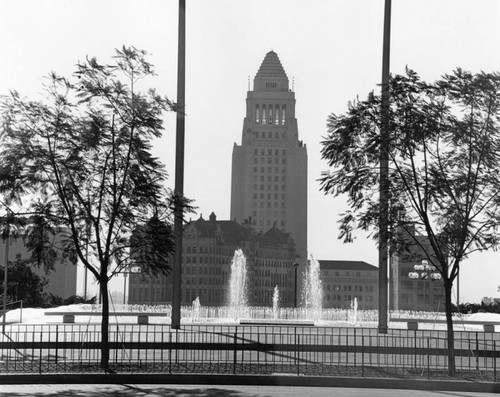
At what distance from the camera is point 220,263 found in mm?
178875

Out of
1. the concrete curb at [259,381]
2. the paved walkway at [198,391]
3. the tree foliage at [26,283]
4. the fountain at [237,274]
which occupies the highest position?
the fountain at [237,274]

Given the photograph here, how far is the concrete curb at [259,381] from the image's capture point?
19.8 meters

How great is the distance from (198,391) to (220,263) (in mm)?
160691

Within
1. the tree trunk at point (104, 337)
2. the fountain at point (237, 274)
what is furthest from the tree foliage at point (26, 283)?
the fountain at point (237, 274)

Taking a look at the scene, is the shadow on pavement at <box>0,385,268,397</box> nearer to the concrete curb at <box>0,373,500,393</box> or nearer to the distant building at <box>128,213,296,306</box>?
the concrete curb at <box>0,373,500,393</box>

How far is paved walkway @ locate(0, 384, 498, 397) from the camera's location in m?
17.8

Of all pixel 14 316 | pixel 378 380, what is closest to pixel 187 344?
pixel 378 380

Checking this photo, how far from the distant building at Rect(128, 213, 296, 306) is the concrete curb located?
488 feet

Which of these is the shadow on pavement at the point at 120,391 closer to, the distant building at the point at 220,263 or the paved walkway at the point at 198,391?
the paved walkway at the point at 198,391

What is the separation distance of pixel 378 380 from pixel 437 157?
6906mm

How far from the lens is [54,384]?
19703mm

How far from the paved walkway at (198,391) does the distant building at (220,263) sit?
14943 cm

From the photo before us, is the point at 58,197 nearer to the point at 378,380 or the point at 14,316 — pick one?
the point at 378,380

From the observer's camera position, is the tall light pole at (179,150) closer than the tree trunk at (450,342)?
No
